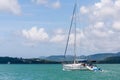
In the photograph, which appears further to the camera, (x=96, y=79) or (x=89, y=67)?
(x=89, y=67)

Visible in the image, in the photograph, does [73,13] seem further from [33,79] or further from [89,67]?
[33,79]

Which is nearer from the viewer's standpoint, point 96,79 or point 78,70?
point 96,79

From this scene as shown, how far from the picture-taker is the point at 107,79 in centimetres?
9006

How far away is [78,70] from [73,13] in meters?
16.5

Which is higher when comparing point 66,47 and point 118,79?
point 66,47

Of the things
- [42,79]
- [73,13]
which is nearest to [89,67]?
[73,13]

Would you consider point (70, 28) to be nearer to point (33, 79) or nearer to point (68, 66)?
point (68, 66)

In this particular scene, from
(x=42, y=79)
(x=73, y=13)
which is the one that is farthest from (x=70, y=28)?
(x=42, y=79)

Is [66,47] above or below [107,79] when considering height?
above

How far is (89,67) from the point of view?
13100 cm

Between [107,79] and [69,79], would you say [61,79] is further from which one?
[107,79]

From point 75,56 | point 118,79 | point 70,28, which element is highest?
point 70,28

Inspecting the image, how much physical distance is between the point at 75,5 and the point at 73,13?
2363mm

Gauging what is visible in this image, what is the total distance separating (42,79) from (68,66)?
118ft
